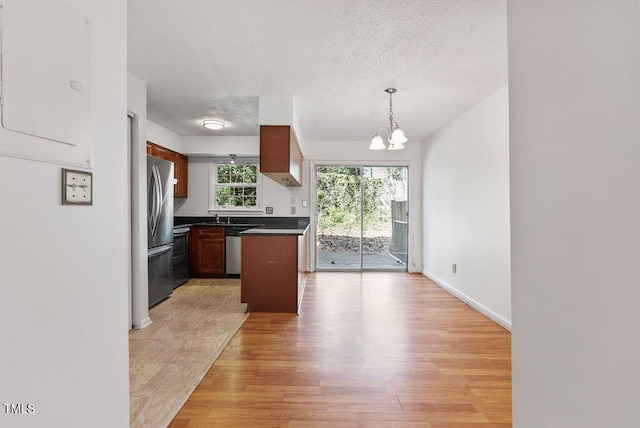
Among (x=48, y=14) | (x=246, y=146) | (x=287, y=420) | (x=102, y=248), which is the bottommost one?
(x=287, y=420)

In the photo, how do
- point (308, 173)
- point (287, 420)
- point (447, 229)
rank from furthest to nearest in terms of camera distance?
point (308, 173) → point (447, 229) → point (287, 420)

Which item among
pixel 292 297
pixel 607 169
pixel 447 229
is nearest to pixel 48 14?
pixel 607 169

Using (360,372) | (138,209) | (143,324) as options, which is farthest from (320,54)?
(143,324)

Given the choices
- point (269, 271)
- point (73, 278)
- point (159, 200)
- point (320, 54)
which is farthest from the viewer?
point (159, 200)

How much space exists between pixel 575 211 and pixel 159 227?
12.7ft

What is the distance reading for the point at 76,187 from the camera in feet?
3.01

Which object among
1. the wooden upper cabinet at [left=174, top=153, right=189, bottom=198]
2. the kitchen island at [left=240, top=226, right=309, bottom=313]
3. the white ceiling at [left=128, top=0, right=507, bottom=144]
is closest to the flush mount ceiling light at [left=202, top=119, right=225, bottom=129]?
the white ceiling at [left=128, top=0, right=507, bottom=144]

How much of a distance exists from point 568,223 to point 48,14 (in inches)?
63.3

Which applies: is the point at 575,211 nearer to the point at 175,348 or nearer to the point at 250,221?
the point at 175,348

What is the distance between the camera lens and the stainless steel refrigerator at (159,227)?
346cm

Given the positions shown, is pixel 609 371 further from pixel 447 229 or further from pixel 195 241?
pixel 195 241

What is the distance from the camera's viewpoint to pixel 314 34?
2.16 meters

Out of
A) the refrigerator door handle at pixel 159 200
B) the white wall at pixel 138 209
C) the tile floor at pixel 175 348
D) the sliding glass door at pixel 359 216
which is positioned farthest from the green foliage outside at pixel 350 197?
the white wall at pixel 138 209

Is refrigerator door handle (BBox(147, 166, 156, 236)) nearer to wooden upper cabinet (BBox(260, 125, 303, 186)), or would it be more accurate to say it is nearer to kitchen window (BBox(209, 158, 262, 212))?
wooden upper cabinet (BBox(260, 125, 303, 186))
